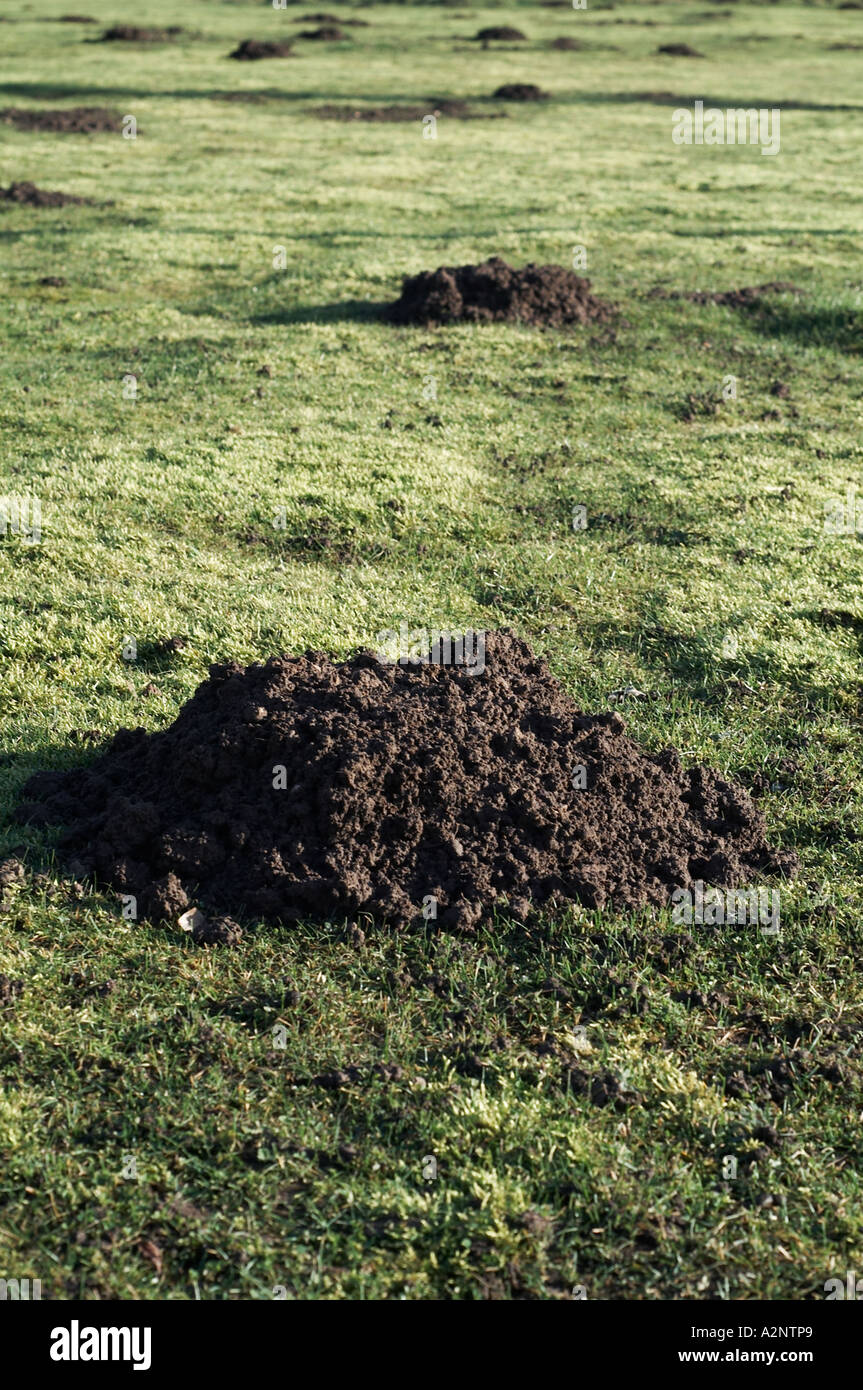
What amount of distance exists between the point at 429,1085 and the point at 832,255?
16.7 m

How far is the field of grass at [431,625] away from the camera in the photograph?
12.4 feet

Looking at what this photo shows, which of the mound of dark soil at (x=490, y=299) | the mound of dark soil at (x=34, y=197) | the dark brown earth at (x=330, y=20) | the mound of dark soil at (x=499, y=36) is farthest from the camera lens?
the dark brown earth at (x=330, y=20)

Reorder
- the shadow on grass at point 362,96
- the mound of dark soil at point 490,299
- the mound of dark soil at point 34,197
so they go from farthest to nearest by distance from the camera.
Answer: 1. the shadow on grass at point 362,96
2. the mound of dark soil at point 34,197
3. the mound of dark soil at point 490,299

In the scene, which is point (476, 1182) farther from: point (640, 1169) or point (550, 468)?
point (550, 468)

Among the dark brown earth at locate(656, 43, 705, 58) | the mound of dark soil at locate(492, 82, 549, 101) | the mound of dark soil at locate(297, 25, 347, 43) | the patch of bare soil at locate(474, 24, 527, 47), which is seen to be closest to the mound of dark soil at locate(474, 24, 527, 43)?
the patch of bare soil at locate(474, 24, 527, 47)

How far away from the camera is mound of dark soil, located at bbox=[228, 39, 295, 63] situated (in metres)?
36.8

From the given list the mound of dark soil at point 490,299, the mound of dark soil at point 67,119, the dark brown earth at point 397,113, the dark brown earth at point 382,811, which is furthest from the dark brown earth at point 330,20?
the dark brown earth at point 382,811

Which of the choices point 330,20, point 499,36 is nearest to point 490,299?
point 499,36

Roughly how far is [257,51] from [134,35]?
4893mm

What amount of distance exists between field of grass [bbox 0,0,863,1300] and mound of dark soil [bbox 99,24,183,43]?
22.9 m

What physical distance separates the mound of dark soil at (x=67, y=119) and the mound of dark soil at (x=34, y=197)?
7.42 meters

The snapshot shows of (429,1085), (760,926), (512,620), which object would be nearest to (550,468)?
(512,620)

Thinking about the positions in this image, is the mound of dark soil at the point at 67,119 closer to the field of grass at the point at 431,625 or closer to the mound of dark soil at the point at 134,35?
the field of grass at the point at 431,625

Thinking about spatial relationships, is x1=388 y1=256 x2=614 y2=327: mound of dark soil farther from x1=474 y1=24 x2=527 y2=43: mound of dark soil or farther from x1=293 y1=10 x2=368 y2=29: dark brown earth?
x1=293 y1=10 x2=368 y2=29: dark brown earth
